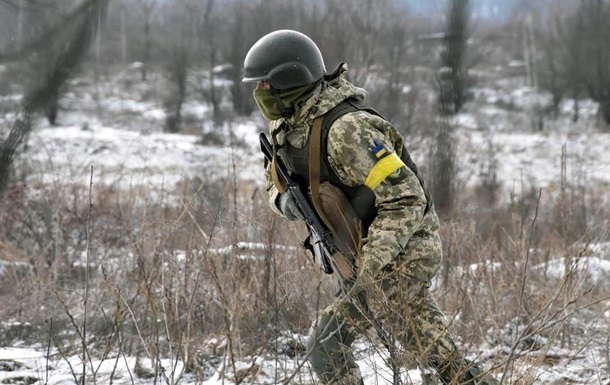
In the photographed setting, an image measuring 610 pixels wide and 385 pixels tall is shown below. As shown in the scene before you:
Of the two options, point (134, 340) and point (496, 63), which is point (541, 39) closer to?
point (496, 63)

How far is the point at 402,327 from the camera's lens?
2.22 m

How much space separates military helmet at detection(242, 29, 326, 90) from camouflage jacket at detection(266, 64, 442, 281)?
118 mm

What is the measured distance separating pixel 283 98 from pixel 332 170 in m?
0.36

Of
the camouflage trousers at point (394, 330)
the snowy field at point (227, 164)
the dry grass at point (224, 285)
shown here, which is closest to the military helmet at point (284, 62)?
the dry grass at point (224, 285)

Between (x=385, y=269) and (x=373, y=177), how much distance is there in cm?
40

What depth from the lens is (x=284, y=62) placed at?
2.59 m

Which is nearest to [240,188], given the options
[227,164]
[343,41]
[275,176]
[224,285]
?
[227,164]

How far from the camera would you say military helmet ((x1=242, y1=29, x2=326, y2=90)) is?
2570 mm

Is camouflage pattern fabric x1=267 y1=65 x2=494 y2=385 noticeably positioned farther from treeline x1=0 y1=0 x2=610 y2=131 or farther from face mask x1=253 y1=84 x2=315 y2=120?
treeline x1=0 y1=0 x2=610 y2=131

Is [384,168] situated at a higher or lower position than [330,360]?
higher

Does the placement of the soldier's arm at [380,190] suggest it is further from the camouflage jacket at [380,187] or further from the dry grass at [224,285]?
the dry grass at [224,285]

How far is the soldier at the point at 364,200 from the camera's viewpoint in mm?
2271

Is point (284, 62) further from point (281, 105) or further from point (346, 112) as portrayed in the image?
point (346, 112)

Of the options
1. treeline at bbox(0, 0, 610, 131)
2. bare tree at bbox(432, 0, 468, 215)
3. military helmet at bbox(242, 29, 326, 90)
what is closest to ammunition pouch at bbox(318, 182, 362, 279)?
military helmet at bbox(242, 29, 326, 90)
